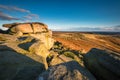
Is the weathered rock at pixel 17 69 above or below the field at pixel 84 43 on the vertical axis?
above

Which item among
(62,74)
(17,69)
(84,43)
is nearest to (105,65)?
(62,74)

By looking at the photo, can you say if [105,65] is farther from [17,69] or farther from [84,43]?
[84,43]

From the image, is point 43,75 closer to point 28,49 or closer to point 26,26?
point 28,49

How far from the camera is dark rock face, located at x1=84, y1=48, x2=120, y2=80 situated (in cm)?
696

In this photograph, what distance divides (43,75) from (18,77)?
353 centimetres

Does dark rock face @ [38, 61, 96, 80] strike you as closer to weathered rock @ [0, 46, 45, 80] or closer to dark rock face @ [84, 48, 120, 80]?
dark rock face @ [84, 48, 120, 80]

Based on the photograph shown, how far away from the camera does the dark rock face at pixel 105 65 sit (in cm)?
696

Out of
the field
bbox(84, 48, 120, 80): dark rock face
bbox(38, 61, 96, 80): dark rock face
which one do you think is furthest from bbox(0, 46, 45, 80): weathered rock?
the field

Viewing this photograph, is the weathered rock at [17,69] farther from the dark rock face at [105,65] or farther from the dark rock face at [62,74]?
the dark rock face at [105,65]

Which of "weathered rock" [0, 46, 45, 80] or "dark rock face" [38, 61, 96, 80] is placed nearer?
"dark rock face" [38, 61, 96, 80]

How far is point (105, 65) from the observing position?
7.44m

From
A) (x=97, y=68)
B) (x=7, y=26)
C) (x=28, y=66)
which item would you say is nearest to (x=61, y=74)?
(x=97, y=68)

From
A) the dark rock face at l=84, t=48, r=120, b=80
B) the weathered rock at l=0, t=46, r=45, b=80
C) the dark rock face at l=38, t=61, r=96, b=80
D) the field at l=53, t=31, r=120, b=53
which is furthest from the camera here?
the field at l=53, t=31, r=120, b=53

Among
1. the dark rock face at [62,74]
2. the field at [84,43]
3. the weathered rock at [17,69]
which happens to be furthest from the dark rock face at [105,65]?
the field at [84,43]
